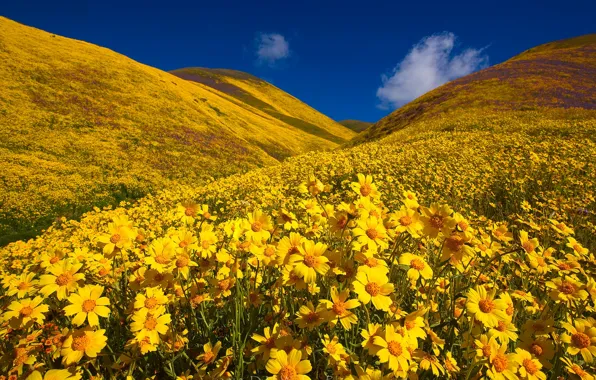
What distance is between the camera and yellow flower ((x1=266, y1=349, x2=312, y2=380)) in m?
A: 1.67

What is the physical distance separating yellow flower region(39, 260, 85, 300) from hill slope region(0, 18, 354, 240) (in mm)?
15754

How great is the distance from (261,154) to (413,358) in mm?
35251

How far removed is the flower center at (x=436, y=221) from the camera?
198 centimetres

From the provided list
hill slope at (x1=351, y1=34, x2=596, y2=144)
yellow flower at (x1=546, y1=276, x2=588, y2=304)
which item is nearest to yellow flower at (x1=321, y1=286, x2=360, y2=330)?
yellow flower at (x1=546, y1=276, x2=588, y2=304)

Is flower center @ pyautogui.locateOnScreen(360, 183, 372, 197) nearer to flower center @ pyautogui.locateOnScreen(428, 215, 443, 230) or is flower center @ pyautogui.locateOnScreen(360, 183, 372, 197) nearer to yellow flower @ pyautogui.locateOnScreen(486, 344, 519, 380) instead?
flower center @ pyautogui.locateOnScreen(428, 215, 443, 230)

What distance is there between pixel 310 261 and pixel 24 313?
1.89m

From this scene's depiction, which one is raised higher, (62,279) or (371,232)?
(371,232)

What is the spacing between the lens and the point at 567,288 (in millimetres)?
2234

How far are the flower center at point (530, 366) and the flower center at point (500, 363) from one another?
0.52 ft

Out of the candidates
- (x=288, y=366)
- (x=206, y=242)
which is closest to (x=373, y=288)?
(x=288, y=366)

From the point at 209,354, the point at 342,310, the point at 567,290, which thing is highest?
the point at 567,290

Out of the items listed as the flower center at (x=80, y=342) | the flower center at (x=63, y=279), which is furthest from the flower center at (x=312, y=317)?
the flower center at (x=63, y=279)

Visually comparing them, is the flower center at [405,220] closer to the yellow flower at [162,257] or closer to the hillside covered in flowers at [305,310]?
the hillside covered in flowers at [305,310]

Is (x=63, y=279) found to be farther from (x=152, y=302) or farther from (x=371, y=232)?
(x=371, y=232)
